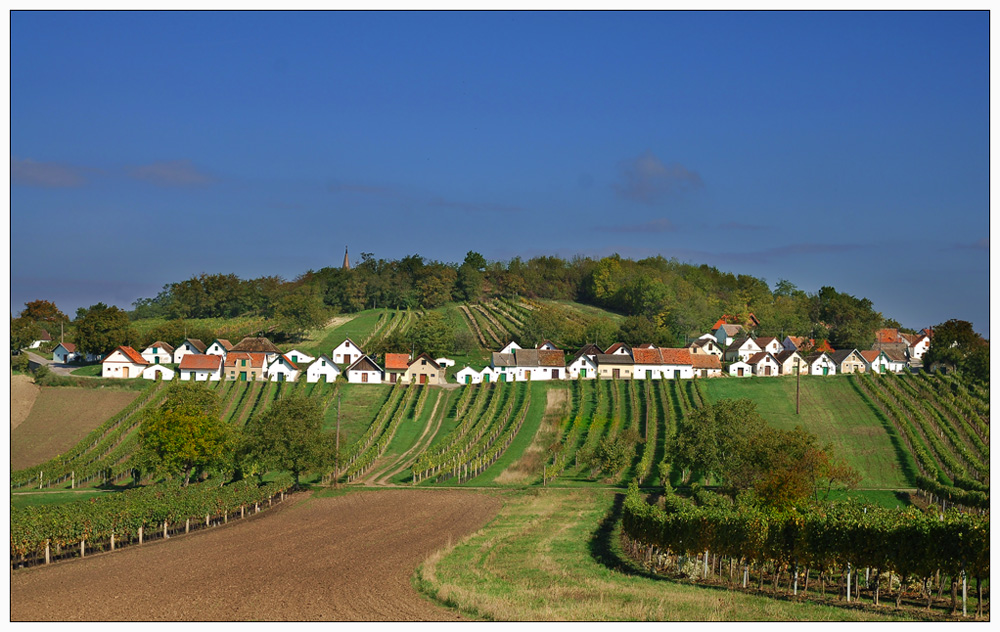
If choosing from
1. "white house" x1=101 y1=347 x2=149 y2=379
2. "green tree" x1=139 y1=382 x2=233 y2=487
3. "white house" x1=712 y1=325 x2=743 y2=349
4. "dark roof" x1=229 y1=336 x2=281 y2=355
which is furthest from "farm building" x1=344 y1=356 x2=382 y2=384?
"white house" x1=712 y1=325 x2=743 y2=349

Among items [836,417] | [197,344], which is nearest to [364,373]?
[197,344]

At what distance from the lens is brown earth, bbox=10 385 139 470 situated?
69750 mm

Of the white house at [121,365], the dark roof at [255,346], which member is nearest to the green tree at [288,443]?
the white house at [121,365]

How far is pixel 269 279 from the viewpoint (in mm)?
169125

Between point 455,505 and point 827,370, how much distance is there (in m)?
73.7

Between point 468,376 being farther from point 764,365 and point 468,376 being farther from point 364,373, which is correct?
point 764,365

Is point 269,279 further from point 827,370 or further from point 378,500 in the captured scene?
point 378,500

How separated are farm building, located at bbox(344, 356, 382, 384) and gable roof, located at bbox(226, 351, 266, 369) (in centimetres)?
1217

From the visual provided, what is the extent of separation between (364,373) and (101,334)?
3426 centimetres

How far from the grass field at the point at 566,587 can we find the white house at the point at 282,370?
64.5m

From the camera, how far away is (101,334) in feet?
364

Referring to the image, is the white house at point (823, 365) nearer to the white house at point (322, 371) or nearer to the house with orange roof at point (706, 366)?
the house with orange roof at point (706, 366)

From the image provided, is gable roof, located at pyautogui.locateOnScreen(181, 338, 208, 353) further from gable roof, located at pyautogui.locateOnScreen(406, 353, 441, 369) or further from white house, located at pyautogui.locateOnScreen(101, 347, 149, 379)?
gable roof, located at pyautogui.locateOnScreen(406, 353, 441, 369)

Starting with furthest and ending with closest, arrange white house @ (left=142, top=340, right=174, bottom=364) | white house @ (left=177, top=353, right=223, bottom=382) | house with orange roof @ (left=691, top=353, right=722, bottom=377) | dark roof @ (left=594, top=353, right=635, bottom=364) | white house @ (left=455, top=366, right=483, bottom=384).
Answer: white house @ (left=142, top=340, right=174, bottom=364)
house with orange roof @ (left=691, top=353, right=722, bottom=377)
dark roof @ (left=594, top=353, right=635, bottom=364)
white house @ (left=177, top=353, right=223, bottom=382)
white house @ (left=455, top=366, right=483, bottom=384)
